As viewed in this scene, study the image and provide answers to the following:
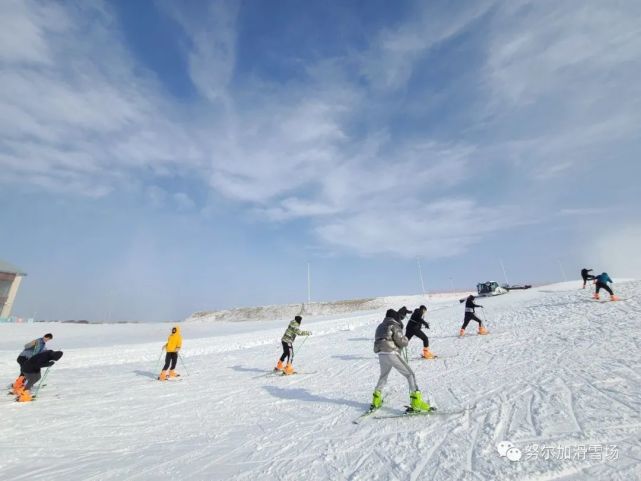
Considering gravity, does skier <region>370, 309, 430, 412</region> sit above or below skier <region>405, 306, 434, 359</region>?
below

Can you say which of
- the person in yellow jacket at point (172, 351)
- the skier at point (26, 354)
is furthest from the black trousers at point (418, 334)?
the skier at point (26, 354)

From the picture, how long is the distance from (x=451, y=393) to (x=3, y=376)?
60.3 feet

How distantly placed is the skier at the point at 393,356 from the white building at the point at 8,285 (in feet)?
206

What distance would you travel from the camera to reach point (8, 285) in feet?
167

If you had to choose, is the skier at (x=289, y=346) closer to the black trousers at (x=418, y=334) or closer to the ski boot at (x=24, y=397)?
the black trousers at (x=418, y=334)

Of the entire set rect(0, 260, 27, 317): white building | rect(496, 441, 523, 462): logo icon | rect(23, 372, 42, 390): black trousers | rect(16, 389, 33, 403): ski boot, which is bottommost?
rect(496, 441, 523, 462): logo icon

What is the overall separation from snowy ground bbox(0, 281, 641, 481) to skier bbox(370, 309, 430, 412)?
14.7 inches

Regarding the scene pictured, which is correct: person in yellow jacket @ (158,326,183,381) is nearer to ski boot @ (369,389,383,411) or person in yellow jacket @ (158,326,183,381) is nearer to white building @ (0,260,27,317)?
ski boot @ (369,389,383,411)

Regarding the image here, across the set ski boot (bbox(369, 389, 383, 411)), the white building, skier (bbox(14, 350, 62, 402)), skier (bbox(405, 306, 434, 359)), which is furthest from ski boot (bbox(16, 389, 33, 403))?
the white building

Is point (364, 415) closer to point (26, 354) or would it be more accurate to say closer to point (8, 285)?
point (26, 354)

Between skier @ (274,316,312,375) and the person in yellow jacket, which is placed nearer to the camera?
skier @ (274,316,312,375)

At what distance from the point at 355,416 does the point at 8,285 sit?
65.1m

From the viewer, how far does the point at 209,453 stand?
5.72 metres

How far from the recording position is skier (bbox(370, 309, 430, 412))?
646 cm
